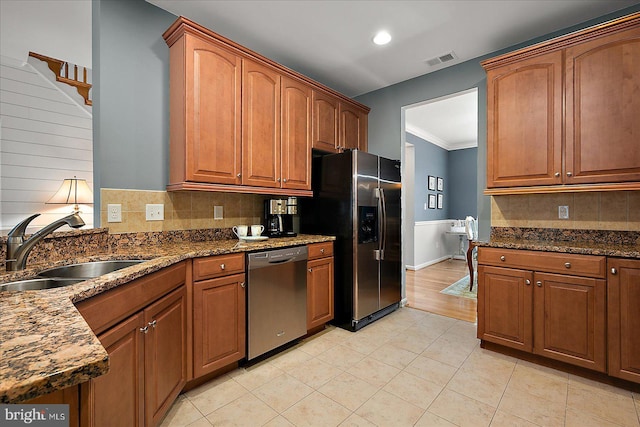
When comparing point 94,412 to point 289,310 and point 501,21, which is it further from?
point 501,21

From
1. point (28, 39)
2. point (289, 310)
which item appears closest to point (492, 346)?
point (289, 310)

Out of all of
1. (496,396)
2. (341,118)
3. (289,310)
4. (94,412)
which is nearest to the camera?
(94,412)

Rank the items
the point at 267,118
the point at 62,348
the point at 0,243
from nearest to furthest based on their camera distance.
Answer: the point at 62,348 → the point at 0,243 → the point at 267,118

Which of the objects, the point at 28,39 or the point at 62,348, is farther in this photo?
the point at 28,39

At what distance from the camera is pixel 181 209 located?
2.45 metres

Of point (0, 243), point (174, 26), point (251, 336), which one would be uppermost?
point (174, 26)

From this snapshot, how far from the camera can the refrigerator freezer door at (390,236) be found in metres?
3.17

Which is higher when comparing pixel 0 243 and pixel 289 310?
pixel 0 243

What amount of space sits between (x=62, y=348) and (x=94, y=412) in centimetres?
77

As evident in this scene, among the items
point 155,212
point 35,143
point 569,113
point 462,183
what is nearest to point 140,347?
point 155,212

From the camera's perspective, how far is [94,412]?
43.0 inches

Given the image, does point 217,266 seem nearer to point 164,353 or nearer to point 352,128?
point 164,353

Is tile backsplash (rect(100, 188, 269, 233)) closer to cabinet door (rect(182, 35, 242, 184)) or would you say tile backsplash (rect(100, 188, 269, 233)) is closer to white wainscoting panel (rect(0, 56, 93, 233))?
cabinet door (rect(182, 35, 242, 184))

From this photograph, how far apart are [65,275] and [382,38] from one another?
9.57 feet
